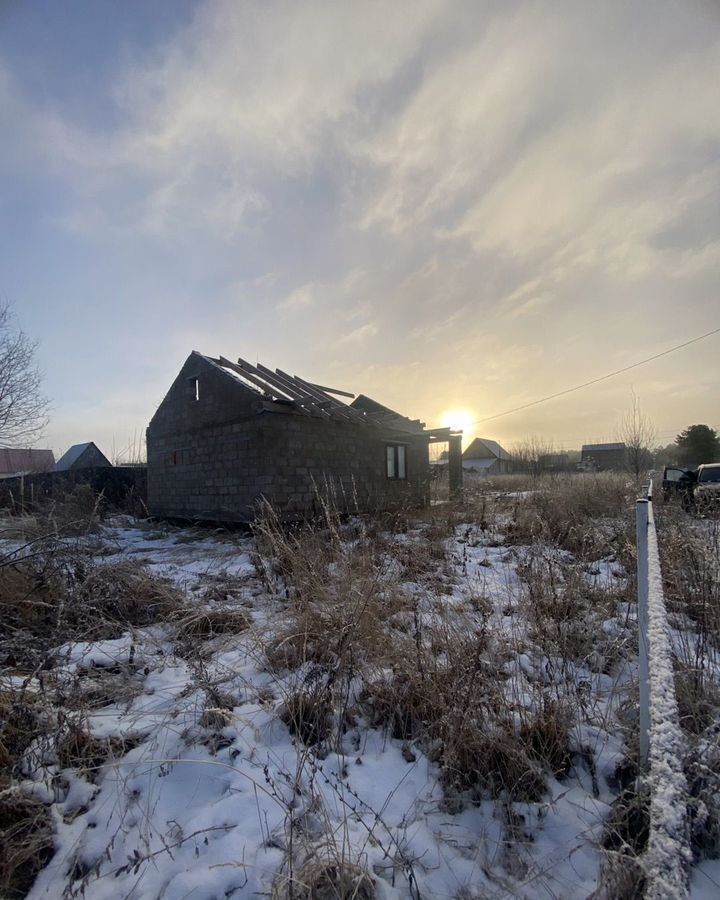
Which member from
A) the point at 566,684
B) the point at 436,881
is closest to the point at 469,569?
the point at 566,684

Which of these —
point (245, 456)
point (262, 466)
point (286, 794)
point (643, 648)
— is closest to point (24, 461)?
point (245, 456)

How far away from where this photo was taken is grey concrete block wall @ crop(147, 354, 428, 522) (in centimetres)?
930

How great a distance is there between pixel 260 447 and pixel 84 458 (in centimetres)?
2758

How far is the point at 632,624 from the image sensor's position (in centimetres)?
319

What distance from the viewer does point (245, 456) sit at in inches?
375

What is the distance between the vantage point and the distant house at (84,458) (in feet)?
96.7

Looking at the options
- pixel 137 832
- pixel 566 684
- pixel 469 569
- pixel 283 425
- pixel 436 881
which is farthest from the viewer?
pixel 283 425

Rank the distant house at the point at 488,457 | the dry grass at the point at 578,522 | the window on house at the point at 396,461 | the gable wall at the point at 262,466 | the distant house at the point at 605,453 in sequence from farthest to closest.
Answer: the distant house at the point at 488,457 < the distant house at the point at 605,453 < the window on house at the point at 396,461 < the gable wall at the point at 262,466 < the dry grass at the point at 578,522

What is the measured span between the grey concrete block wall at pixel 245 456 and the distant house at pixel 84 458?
2129 cm

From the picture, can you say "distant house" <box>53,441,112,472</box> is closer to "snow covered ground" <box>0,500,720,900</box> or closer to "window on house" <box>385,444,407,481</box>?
"window on house" <box>385,444,407,481</box>

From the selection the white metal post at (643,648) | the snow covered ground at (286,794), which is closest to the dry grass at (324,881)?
the snow covered ground at (286,794)

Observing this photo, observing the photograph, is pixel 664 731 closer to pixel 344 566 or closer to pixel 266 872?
pixel 266 872

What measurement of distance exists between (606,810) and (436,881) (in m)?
0.81

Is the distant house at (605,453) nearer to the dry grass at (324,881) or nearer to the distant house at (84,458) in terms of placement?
the distant house at (84,458)
